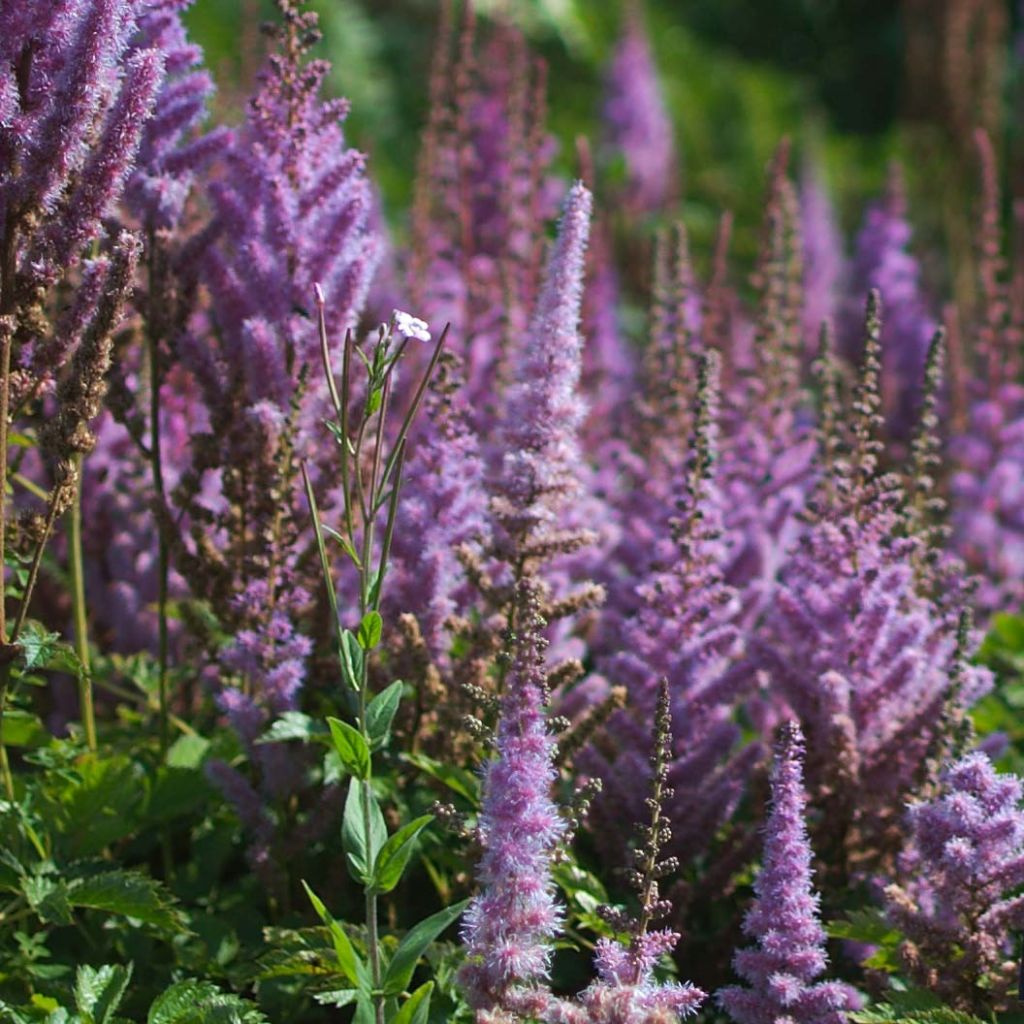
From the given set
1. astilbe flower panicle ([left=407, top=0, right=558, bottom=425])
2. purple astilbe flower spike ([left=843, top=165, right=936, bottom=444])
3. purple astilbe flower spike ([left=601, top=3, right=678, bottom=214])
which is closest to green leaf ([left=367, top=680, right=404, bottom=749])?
astilbe flower panicle ([left=407, top=0, right=558, bottom=425])

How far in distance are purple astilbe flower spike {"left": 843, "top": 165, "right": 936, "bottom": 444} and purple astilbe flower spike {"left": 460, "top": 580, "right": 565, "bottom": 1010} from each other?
10.4 feet

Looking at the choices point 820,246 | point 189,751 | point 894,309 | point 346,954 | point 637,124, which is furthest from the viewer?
point 637,124

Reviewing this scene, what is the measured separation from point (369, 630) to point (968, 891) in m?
1.05

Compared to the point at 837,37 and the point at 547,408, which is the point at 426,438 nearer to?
the point at 547,408

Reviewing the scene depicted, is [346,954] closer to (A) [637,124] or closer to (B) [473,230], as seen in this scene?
(B) [473,230]

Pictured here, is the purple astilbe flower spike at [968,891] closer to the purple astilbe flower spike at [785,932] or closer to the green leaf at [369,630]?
the purple astilbe flower spike at [785,932]

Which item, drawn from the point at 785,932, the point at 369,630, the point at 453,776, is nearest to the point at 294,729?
the point at 453,776

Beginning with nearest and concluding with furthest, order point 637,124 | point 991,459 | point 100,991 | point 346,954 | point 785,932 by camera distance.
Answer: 1. point 346,954
2. point 785,932
3. point 100,991
4. point 991,459
5. point 637,124

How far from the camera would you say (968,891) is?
2.32 metres

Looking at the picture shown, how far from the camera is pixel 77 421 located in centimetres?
220

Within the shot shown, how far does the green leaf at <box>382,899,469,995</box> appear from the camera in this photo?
6.30 feet

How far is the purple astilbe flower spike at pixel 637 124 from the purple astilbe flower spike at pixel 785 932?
5.72m

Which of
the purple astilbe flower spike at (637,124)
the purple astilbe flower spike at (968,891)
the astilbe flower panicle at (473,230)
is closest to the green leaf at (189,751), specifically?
the astilbe flower panicle at (473,230)

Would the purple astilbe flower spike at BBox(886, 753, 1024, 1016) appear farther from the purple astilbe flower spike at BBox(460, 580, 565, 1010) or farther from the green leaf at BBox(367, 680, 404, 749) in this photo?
the green leaf at BBox(367, 680, 404, 749)
